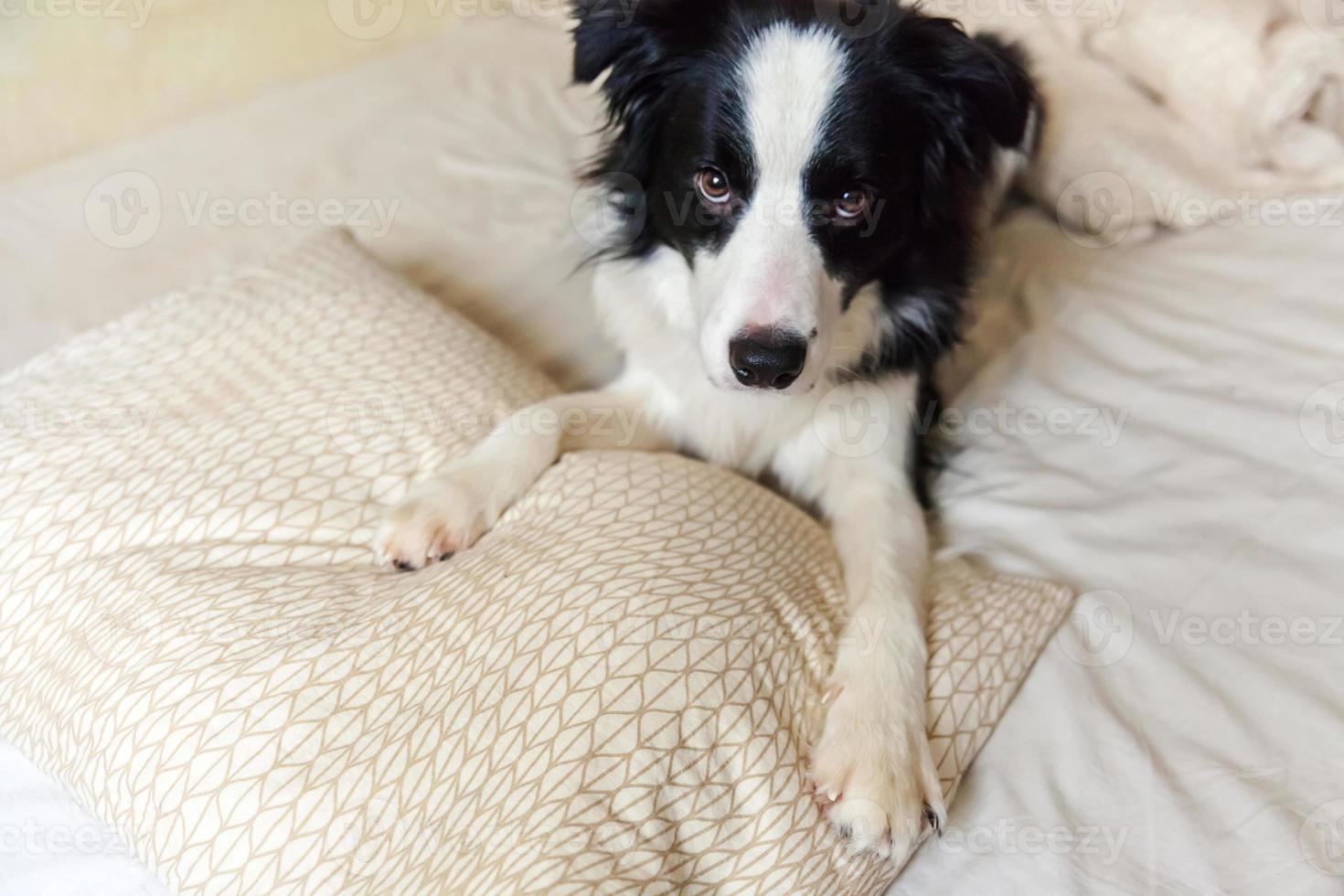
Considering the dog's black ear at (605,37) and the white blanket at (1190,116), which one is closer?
the dog's black ear at (605,37)

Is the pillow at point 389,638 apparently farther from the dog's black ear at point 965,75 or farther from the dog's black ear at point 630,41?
the dog's black ear at point 965,75

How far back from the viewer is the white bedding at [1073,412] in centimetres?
142

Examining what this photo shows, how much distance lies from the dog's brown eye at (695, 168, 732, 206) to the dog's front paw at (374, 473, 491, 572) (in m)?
0.66

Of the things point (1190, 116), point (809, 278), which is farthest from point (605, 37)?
point (1190, 116)

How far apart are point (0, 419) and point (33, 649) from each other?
51 cm

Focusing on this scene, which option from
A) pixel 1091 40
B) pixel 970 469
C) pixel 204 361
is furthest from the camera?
pixel 1091 40

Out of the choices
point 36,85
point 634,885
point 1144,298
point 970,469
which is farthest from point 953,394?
point 36,85

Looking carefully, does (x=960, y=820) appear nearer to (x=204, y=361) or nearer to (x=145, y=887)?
(x=145, y=887)

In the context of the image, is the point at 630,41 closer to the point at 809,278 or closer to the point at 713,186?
the point at 713,186

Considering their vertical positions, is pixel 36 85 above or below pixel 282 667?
above

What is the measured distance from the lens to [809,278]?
168 cm

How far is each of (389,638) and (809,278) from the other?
0.88 metres

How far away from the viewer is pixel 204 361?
194 cm

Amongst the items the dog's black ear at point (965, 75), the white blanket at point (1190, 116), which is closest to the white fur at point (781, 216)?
the dog's black ear at point (965, 75)
